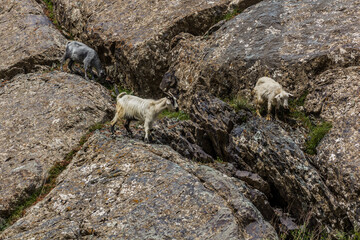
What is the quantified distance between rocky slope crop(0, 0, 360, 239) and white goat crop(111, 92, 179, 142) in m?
0.80

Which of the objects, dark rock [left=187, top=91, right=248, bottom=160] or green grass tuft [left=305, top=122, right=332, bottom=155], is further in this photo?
dark rock [left=187, top=91, right=248, bottom=160]

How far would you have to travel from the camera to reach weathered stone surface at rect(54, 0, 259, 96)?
16.3 m

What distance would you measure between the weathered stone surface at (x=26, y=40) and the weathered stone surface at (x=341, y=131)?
39.6ft

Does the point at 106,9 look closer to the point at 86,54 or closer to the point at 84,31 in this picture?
the point at 84,31

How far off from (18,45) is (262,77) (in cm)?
1214

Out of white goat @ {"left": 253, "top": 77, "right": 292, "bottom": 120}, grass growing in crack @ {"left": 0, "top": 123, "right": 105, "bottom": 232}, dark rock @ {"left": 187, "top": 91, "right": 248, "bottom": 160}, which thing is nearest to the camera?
grass growing in crack @ {"left": 0, "top": 123, "right": 105, "bottom": 232}

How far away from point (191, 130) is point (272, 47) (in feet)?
15.2

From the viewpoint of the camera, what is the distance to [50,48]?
17859mm

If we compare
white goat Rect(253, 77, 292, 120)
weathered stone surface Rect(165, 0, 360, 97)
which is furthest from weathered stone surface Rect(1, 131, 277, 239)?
→ weathered stone surface Rect(165, 0, 360, 97)

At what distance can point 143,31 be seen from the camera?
55.2 ft

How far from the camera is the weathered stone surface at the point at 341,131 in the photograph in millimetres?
9117

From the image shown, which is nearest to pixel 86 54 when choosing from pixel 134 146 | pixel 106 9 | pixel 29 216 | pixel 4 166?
pixel 106 9

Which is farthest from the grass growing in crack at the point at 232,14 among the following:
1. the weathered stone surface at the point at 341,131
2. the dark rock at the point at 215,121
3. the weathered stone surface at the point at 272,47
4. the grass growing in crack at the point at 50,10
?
the grass growing in crack at the point at 50,10

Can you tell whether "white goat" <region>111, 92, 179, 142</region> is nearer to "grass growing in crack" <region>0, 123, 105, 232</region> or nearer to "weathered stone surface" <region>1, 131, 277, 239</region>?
"weathered stone surface" <region>1, 131, 277, 239</region>
